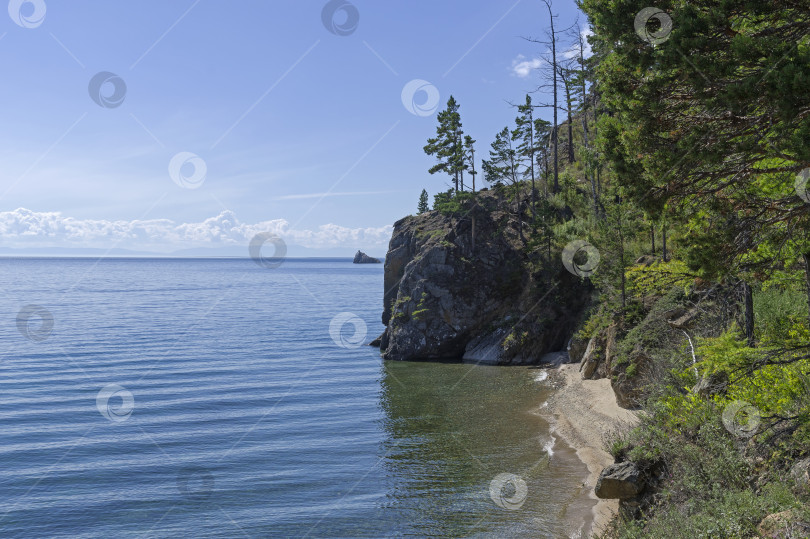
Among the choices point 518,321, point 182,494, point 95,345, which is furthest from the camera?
point 95,345

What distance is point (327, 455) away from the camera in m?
25.9

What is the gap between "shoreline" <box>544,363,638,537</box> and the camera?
63.7 feet

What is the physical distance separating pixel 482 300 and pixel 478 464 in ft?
88.9

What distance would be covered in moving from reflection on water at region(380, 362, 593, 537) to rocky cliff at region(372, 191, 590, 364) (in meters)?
8.43

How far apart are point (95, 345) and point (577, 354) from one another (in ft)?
152

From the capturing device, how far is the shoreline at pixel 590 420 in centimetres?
1942

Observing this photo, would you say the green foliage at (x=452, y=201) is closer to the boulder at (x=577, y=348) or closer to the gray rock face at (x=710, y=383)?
the boulder at (x=577, y=348)

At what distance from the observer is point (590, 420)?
27375 millimetres

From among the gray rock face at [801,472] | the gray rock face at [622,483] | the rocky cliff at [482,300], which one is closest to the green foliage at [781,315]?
the gray rock face at [801,472]

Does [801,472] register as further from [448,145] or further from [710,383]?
[448,145]

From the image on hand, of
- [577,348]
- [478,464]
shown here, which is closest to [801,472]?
[478,464]

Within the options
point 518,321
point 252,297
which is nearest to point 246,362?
point 518,321

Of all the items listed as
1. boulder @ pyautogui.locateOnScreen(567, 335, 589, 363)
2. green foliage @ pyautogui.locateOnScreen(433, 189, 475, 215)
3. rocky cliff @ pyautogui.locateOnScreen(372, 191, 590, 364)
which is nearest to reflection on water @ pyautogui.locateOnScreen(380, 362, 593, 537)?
boulder @ pyautogui.locateOnScreen(567, 335, 589, 363)

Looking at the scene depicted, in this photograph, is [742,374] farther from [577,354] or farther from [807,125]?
[577,354]
